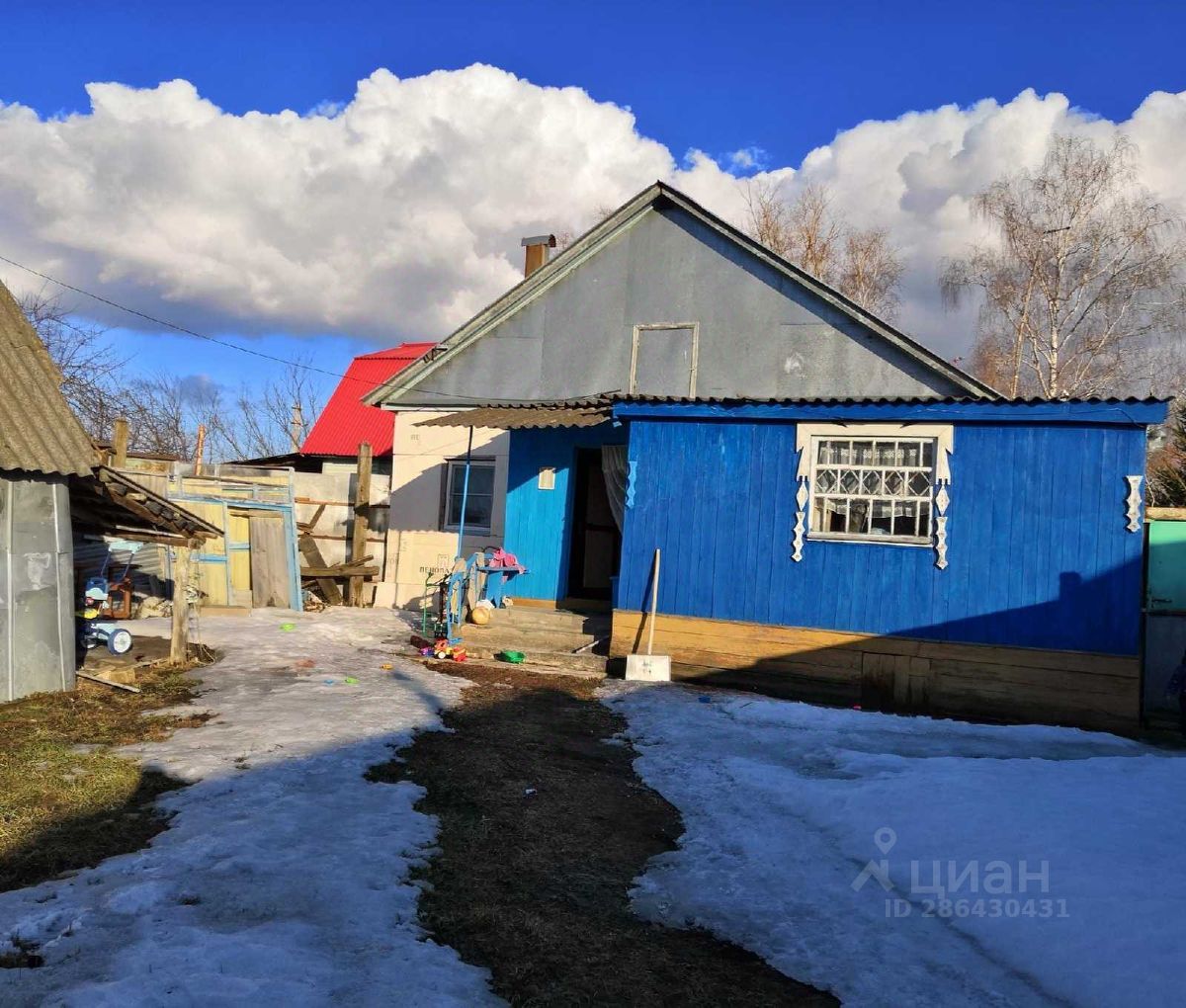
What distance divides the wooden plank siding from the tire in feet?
18.0

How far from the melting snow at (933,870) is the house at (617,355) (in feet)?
23.7

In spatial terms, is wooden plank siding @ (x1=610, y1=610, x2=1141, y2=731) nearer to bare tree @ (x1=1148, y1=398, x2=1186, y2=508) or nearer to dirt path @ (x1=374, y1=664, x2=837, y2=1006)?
dirt path @ (x1=374, y1=664, x2=837, y2=1006)

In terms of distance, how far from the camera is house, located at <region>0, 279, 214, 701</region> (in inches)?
287

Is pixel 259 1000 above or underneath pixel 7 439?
underneath

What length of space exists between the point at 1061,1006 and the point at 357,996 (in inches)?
108

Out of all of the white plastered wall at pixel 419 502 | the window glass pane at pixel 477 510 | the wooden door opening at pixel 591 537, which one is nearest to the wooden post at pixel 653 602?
the wooden door opening at pixel 591 537

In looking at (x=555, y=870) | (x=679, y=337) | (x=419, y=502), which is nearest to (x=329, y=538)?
(x=419, y=502)

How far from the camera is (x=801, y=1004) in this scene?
11.0ft

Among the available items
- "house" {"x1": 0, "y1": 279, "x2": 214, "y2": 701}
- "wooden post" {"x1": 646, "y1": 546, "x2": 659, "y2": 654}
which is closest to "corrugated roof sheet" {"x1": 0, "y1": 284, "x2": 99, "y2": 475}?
"house" {"x1": 0, "y1": 279, "x2": 214, "y2": 701}

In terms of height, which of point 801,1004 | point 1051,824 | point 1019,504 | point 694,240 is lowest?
point 801,1004

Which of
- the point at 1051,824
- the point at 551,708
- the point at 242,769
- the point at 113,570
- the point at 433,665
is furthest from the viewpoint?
the point at 113,570

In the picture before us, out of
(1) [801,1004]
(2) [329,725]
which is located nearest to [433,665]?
(2) [329,725]

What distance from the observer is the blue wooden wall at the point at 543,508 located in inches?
504

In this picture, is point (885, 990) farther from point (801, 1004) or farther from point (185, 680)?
point (185, 680)
